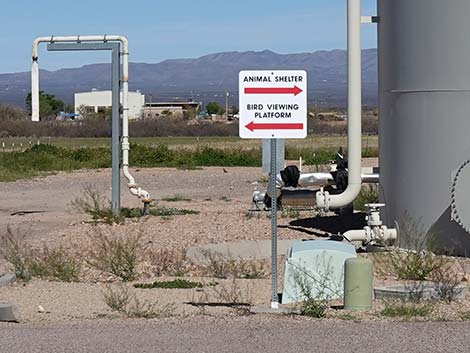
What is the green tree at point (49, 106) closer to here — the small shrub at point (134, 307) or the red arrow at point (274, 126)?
the small shrub at point (134, 307)

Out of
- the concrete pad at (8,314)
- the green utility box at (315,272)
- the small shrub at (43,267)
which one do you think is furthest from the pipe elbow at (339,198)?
the concrete pad at (8,314)

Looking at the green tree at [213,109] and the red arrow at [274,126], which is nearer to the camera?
the red arrow at [274,126]

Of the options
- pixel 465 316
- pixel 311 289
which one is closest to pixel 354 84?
pixel 311 289

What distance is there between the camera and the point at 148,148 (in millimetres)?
42781

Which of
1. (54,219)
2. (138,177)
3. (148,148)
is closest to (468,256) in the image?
(54,219)

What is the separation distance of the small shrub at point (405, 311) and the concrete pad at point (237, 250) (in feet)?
16.1

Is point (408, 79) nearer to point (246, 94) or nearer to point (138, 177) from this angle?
point (246, 94)

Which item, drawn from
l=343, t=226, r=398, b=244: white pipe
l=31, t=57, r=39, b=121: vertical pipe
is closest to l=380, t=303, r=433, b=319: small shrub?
l=343, t=226, r=398, b=244: white pipe

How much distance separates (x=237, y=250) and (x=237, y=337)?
7083mm

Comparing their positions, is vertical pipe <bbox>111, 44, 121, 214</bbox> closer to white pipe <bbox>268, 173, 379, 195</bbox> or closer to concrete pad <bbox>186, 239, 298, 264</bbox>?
white pipe <bbox>268, 173, 379, 195</bbox>

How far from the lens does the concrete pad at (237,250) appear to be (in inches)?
626

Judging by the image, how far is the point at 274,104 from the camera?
10.6 meters

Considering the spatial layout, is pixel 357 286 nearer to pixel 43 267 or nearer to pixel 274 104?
pixel 274 104

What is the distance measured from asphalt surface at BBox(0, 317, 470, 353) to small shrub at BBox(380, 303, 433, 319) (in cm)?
36
